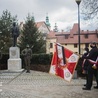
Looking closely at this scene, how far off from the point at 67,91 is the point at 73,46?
70.8 metres

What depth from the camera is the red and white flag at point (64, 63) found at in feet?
35.1

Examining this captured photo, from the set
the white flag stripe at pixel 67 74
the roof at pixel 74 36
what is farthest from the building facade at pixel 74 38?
the white flag stripe at pixel 67 74

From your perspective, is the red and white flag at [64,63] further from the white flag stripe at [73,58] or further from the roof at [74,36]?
the roof at [74,36]

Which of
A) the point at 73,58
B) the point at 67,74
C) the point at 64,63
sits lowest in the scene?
the point at 67,74

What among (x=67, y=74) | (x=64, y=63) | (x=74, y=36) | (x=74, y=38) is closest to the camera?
(x=67, y=74)

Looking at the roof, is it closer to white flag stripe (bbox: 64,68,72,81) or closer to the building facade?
the building facade

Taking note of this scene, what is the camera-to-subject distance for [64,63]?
427 inches

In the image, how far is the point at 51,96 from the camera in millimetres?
10055

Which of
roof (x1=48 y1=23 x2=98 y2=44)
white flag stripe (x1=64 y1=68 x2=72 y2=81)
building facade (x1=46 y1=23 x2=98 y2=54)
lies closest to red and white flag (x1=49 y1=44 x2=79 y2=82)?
white flag stripe (x1=64 y1=68 x2=72 y2=81)

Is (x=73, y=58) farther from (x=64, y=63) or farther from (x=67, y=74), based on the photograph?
(x=67, y=74)

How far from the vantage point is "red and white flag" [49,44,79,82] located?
10688mm

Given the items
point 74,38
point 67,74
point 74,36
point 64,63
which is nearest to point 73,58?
point 64,63

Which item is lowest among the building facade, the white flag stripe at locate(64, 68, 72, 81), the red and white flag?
the white flag stripe at locate(64, 68, 72, 81)

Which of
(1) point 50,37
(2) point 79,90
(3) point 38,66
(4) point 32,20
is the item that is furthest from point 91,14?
(1) point 50,37
